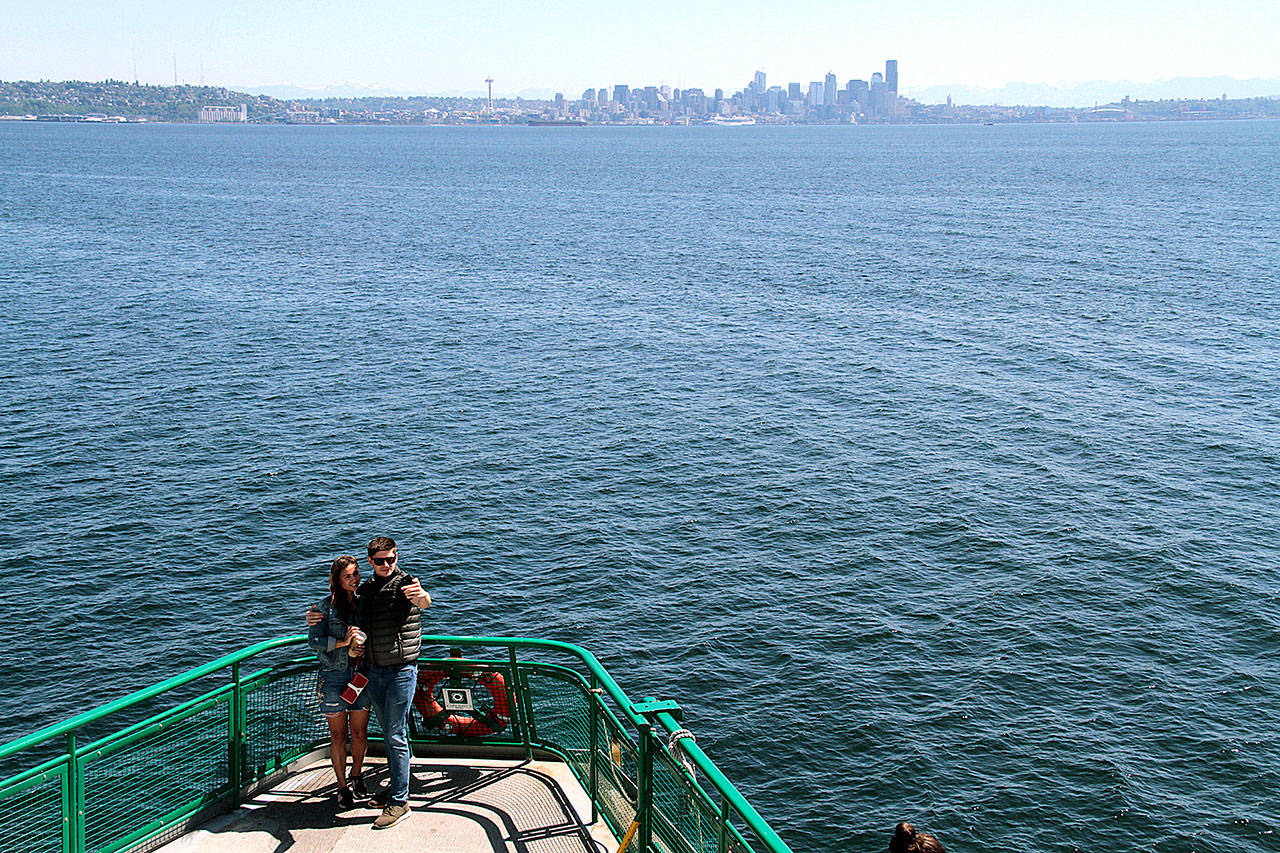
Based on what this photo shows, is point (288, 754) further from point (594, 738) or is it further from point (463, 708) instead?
point (594, 738)

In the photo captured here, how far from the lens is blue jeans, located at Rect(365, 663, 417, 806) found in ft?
30.2

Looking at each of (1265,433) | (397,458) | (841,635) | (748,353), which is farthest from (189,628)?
(1265,433)

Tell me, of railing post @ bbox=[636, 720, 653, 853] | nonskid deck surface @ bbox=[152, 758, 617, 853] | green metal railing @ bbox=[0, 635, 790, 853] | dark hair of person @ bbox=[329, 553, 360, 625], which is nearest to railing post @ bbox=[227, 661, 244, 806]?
green metal railing @ bbox=[0, 635, 790, 853]

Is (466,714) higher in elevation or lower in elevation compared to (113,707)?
lower

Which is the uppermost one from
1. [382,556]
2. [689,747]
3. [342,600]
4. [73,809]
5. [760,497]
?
[382,556]

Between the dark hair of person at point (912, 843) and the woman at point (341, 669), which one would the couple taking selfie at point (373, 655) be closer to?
the woman at point (341, 669)

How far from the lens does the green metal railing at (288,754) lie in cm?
809

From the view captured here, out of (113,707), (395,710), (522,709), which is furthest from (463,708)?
(113,707)

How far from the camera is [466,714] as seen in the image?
412 inches

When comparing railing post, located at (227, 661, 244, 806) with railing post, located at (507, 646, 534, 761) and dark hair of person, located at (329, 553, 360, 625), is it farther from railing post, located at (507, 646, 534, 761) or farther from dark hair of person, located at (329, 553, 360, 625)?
railing post, located at (507, 646, 534, 761)

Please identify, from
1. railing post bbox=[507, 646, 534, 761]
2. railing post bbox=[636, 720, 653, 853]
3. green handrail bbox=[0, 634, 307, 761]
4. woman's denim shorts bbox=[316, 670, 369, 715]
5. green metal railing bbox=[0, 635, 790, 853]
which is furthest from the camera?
railing post bbox=[507, 646, 534, 761]

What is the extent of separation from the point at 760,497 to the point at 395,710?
25.3 metres

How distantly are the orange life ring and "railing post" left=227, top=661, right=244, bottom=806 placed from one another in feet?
5.20

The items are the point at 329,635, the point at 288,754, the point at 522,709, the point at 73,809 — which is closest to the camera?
the point at 73,809
